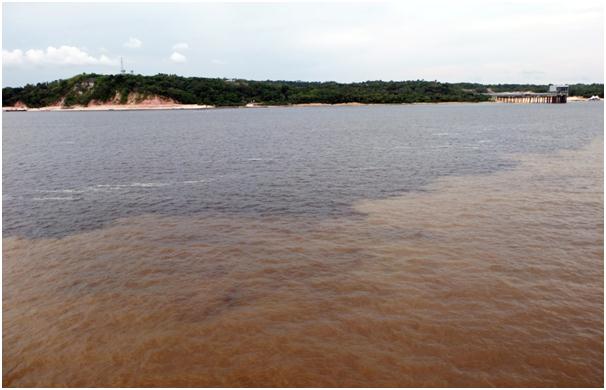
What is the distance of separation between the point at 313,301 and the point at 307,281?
209 cm

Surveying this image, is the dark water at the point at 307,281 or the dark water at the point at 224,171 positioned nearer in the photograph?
the dark water at the point at 307,281

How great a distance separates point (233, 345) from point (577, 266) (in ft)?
60.6

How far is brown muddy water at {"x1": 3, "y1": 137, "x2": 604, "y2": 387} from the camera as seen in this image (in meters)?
15.8

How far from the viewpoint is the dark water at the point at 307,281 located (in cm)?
1598

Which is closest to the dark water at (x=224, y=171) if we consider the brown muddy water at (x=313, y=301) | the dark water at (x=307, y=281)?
the dark water at (x=307, y=281)

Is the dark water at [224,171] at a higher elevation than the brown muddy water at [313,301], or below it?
higher

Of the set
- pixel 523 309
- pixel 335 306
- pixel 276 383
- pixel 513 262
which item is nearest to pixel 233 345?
pixel 276 383

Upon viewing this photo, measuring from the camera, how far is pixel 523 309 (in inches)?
756

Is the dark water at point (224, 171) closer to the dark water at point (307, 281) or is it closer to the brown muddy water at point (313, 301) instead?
the dark water at point (307, 281)

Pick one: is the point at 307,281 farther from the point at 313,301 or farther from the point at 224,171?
the point at 224,171

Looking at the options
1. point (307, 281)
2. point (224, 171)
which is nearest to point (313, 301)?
point (307, 281)

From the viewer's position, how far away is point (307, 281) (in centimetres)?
2236

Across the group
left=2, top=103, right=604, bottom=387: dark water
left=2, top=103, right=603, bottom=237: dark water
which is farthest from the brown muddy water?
left=2, top=103, right=603, bottom=237: dark water

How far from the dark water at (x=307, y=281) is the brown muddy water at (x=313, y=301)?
0.29ft
